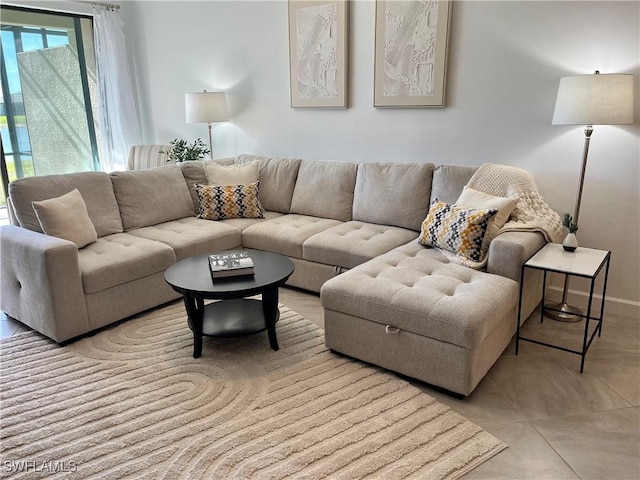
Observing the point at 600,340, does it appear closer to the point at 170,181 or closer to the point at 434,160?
the point at 434,160

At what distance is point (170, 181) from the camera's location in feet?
12.2

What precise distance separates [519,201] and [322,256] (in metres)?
1.27

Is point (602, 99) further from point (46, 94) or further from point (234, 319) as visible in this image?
point (46, 94)

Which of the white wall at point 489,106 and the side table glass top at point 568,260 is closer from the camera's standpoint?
the side table glass top at point 568,260

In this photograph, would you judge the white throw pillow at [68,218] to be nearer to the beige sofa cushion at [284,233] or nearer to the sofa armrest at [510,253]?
the beige sofa cushion at [284,233]

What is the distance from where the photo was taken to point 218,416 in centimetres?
199

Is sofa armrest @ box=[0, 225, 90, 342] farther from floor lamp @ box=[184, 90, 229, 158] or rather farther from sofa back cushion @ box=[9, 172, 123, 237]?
floor lamp @ box=[184, 90, 229, 158]

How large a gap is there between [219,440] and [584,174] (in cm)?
255

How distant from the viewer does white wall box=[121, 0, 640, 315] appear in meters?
2.80

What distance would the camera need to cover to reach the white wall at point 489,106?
280 centimetres

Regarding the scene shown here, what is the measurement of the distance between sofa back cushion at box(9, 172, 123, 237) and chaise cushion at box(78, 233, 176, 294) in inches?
6.1

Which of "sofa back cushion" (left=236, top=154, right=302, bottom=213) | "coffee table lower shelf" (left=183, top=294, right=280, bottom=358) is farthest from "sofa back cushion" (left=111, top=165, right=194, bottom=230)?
"coffee table lower shelf" (left=183, top=294, right=280, bottom=358)

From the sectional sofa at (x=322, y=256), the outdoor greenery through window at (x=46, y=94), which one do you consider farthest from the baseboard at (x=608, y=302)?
the outdoor greenery through window at (x=46, y=94)

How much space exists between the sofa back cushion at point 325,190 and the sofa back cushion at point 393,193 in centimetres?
8
